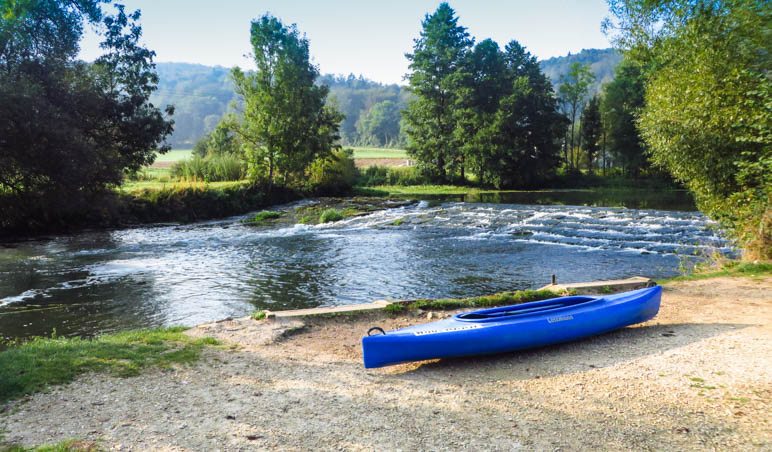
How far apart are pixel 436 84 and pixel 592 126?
17.4 metres

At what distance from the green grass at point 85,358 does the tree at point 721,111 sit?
10.1 meters

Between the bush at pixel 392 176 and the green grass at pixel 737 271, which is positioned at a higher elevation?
the bush at pixel 392 176

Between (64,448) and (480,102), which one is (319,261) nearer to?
(64,448)

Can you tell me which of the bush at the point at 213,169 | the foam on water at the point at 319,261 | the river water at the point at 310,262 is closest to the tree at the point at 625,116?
the river water at the point at 310,262

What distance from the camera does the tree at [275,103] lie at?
96.6ft

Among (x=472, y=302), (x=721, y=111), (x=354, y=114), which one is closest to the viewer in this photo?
(x=472, y=302)

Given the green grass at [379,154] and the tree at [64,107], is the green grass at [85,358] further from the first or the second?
the green grass at [379,154]

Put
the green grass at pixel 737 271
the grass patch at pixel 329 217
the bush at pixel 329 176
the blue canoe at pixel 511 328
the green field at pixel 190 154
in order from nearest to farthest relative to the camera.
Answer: the blue canoe at pixel 511 328
the green grass at pixel 737 271
the grass patch at pixel 329 217
the bush at pixel 329 176
the green field at pixel 190 154

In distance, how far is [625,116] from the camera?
44.1 metres

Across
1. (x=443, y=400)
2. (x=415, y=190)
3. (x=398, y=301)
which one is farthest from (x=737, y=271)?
(x=415, y=190)

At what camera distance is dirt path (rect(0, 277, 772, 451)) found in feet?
12.2

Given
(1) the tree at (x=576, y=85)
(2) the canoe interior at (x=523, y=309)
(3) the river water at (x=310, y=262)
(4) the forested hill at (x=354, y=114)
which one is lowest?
(3) the river water at (x=310, y=262)

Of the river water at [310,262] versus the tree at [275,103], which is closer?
the river water at [310,262]

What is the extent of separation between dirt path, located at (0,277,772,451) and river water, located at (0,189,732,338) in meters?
3.72
